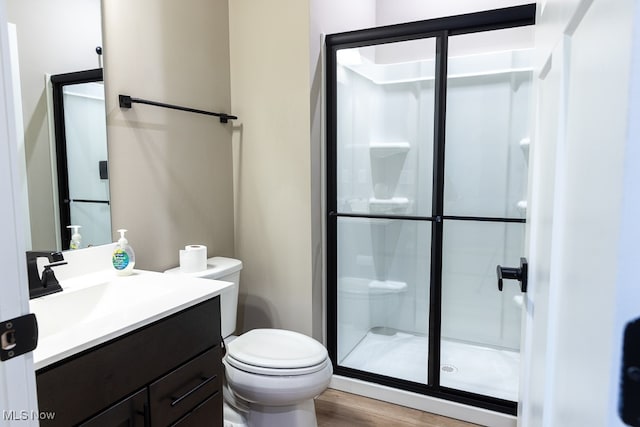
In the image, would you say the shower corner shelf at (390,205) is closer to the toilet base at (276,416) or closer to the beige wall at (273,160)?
the beige wall at (273,160)

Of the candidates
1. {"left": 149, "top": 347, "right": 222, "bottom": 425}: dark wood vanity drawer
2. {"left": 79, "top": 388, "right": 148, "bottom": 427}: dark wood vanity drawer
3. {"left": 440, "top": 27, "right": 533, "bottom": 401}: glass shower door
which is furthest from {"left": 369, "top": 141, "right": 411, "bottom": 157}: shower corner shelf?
{"left": 79, "top": 388, "right": 148, "bottom": 427}: dark wood vanity drawer

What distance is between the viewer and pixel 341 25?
2.46 metres

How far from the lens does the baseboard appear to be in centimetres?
201

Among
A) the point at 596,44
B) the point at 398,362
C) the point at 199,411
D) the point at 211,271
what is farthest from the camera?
the point at 398,362

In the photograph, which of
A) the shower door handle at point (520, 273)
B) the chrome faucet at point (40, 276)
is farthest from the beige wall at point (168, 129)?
the shower door handle at point (520, 273)

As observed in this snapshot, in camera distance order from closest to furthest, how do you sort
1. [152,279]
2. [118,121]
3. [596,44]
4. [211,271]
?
[596,44] → [152,279] → [118,121] → [211,271]

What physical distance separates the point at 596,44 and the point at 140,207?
177 cm

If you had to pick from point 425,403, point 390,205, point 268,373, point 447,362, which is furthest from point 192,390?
point 447,362

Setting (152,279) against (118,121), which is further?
(118,121)

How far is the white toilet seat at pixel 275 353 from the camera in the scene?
163cm

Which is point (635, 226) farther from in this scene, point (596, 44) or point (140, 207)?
point (140, 207)

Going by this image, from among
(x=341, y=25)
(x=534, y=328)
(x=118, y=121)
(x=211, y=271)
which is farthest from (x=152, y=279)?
(x=341, y=25)

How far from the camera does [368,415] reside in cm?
212

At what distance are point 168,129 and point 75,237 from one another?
65 centimetres
